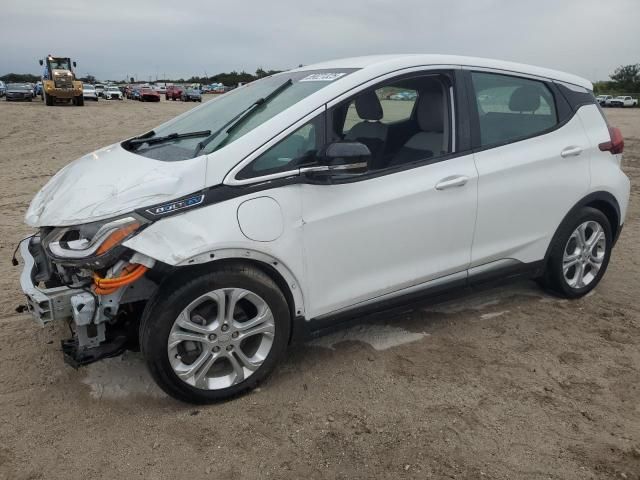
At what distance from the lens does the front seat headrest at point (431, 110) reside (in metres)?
3.62

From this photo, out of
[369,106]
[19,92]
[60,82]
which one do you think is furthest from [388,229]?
[19,92]

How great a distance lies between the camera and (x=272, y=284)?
293cm

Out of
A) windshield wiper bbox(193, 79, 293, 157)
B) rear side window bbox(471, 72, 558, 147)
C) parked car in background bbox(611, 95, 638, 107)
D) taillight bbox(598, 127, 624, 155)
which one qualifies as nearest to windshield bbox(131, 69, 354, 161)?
windshield wiper bbox(193, 79, 293, 157)

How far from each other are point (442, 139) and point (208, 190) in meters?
1.61

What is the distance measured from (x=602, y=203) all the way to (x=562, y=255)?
0.56 metres

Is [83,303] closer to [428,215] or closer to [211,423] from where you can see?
[211,423]

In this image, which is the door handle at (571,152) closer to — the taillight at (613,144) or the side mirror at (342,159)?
the taillight at (613,144)

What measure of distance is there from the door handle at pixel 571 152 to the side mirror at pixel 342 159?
178 cm

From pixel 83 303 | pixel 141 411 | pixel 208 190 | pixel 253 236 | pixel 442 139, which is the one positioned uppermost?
pixel 442 139

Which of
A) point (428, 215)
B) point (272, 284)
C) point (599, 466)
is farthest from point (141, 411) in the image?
point (599, 466)

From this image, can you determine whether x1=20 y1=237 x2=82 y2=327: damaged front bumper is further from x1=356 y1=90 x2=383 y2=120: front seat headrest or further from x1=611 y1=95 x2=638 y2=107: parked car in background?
x1=611 y1=95 x2=638 y2=107: parked car in background

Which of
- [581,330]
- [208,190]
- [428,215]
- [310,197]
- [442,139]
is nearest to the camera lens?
[208,190]

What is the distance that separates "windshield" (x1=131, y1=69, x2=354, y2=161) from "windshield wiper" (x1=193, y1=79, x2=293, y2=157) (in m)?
0.01

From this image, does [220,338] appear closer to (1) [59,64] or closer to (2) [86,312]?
(2) [86,312]
